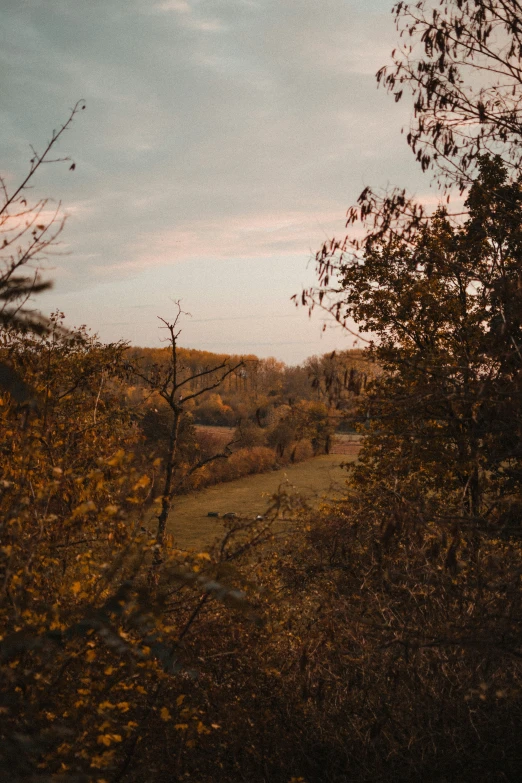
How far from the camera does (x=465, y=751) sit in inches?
231

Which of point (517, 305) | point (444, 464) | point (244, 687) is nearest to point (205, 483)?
point (444, 464)

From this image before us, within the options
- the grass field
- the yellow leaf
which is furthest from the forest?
the grass field

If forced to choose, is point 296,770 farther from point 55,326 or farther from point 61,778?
point 55,326

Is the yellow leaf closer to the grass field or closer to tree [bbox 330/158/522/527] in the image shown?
tree [bbox 330/158/522/527]

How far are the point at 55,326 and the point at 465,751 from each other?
5160 millimetres

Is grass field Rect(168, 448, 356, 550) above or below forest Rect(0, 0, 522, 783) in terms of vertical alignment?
below

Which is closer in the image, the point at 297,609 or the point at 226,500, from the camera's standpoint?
the point at 297,609

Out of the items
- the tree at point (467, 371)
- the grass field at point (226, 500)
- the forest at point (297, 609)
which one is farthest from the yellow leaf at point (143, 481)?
the grass field at point (226, 500)

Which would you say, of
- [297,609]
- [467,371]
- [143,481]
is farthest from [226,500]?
[143,481]

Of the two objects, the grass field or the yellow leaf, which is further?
the grass field

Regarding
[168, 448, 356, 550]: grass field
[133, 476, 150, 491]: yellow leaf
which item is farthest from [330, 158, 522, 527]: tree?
[168, 448, 356, 550]: grass field

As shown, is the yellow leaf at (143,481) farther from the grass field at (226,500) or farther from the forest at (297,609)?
the grass field at (226,500)

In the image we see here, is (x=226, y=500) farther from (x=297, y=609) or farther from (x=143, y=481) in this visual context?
(x=143, y=481)

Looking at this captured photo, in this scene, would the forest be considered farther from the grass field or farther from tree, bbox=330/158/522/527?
the grass field
